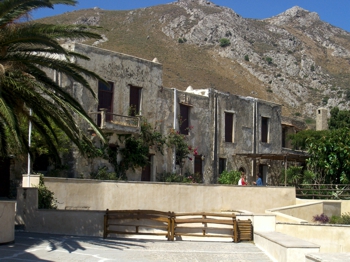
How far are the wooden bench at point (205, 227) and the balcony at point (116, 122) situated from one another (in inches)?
408

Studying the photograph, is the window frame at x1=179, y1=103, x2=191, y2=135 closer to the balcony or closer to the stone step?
the balcony

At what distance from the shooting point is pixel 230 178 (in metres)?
34.6

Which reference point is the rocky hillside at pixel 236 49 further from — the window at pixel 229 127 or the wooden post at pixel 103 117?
the wooden post at pixel 103 117

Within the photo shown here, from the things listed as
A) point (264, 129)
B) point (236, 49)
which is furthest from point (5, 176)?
point (236, 49)

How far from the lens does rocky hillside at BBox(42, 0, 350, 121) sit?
76688mm

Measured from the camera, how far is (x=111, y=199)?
2403 centimetres

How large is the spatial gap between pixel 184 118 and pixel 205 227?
15.8 metres

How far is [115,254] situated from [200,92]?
2254 cm

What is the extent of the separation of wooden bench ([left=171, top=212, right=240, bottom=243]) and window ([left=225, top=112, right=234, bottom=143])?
17.7 m

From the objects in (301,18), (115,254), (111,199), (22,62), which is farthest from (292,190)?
(301,18)

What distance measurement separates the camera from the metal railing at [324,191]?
30714 mm

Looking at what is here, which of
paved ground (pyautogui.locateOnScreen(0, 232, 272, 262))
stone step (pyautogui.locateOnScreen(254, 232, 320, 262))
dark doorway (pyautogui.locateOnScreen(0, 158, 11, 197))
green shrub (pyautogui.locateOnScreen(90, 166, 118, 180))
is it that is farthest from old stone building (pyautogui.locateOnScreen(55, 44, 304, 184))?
stone step (pyautogui.locateOnScreen(254, 232, 320, 262))

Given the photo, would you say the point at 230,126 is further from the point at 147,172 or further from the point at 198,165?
the point at 147,172

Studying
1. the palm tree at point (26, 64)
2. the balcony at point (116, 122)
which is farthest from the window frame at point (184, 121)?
the palm tree at point (26, 64)
